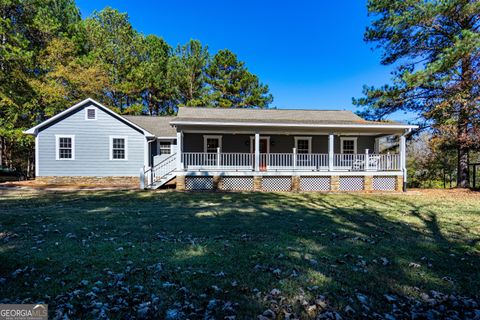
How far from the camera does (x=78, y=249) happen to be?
14.1 ft

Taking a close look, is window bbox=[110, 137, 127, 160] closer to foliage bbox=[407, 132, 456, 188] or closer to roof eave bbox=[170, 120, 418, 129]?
roof eave bbox=[170, 120, 418, 129]

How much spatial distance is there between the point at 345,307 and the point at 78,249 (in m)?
4.08

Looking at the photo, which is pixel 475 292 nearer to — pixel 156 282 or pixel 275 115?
pixel 156 282

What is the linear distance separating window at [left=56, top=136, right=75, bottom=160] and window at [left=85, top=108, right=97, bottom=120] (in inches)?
57.5

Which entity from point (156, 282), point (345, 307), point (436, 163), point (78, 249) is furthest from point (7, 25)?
point (436, 163)

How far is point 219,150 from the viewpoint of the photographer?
46.8ft

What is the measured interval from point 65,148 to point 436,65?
2019 cm

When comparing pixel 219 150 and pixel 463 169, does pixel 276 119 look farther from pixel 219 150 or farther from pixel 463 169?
pixel 463 169

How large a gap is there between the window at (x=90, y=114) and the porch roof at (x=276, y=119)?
4852 millimetres

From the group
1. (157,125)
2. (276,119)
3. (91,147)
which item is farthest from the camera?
(157,125)

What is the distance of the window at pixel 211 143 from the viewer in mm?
16078

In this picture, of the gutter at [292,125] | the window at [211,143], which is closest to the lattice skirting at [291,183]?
the gutter at [292,125]

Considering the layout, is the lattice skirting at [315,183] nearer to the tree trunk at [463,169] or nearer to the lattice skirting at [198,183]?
the lattice skirting at [198,183]

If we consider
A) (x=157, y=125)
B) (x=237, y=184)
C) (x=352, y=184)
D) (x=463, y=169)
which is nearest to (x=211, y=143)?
(x=237, y=184)
